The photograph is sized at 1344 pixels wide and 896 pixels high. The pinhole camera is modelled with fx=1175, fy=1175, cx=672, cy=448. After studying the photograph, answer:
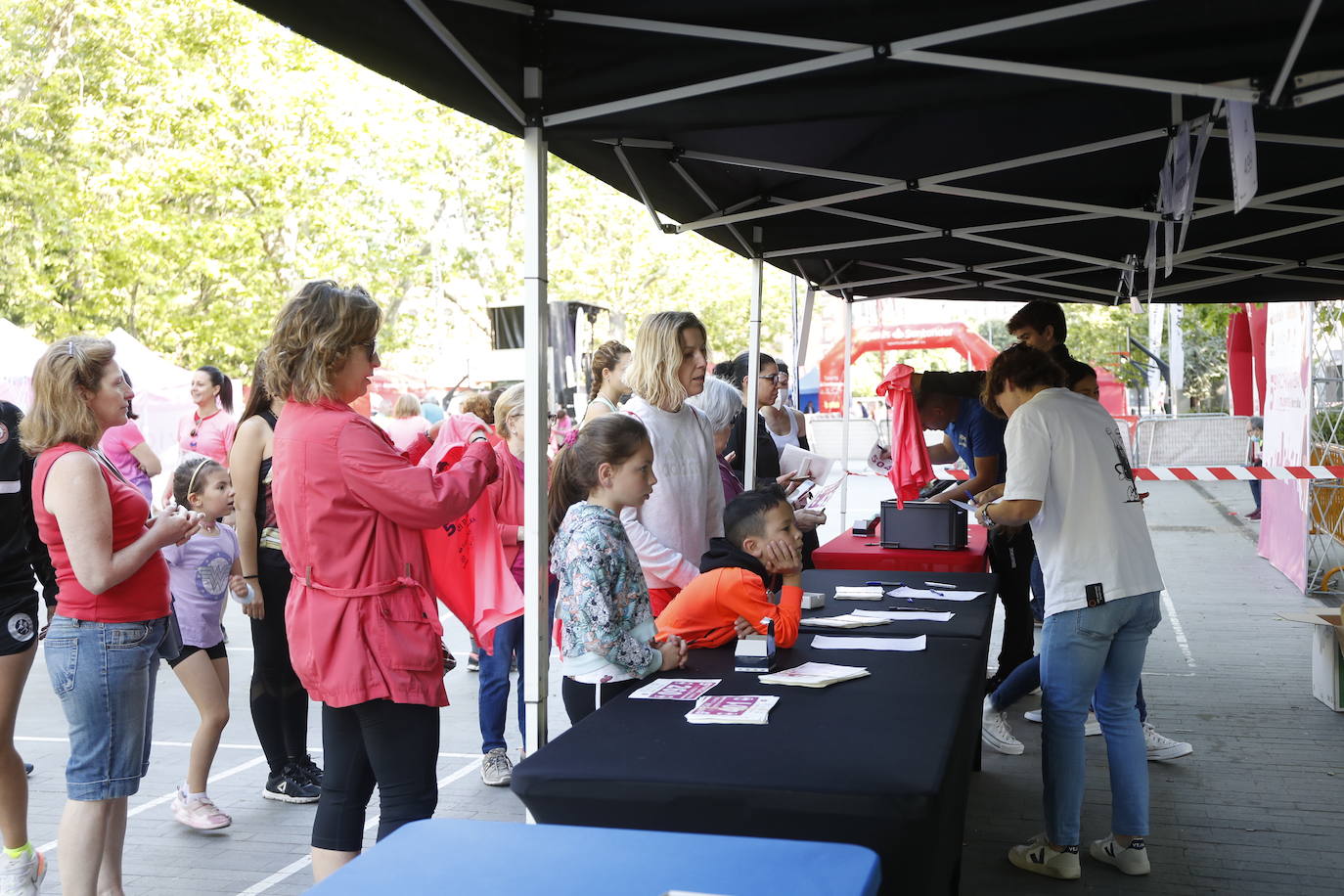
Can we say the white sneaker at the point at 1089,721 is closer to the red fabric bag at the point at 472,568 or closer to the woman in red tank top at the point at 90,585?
the red fabric bag at the point at 472,568

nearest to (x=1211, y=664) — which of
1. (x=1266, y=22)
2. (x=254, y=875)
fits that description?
(x=1266, y=22)

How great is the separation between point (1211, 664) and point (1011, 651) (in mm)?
2029

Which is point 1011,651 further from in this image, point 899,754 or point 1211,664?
point 899,754

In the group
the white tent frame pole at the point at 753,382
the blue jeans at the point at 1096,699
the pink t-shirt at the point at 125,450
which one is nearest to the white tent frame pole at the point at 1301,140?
the blue jeans at the point at 1096,699

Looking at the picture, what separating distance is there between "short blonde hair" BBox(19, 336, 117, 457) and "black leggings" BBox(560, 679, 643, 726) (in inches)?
55.4

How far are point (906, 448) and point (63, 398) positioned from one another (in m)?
4.23

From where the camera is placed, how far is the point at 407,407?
9922mm

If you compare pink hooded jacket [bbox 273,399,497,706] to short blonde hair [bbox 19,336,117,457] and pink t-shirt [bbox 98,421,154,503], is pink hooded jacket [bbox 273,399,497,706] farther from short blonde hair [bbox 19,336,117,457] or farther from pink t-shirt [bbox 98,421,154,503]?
pink t-shirt [bbox 98,421,154,503]

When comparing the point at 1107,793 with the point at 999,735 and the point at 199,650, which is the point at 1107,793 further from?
the point at 199,650

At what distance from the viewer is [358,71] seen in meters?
19.5

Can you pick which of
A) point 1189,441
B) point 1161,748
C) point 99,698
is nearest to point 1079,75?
point 99,698

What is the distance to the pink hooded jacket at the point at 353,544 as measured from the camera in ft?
8.50

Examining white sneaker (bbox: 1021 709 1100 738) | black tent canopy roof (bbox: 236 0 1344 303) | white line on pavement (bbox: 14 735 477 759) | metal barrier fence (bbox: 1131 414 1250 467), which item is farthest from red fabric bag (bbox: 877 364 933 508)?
metal barrier fence (bbox: 1131 414 1250 467)

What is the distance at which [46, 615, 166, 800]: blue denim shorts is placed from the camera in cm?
305
